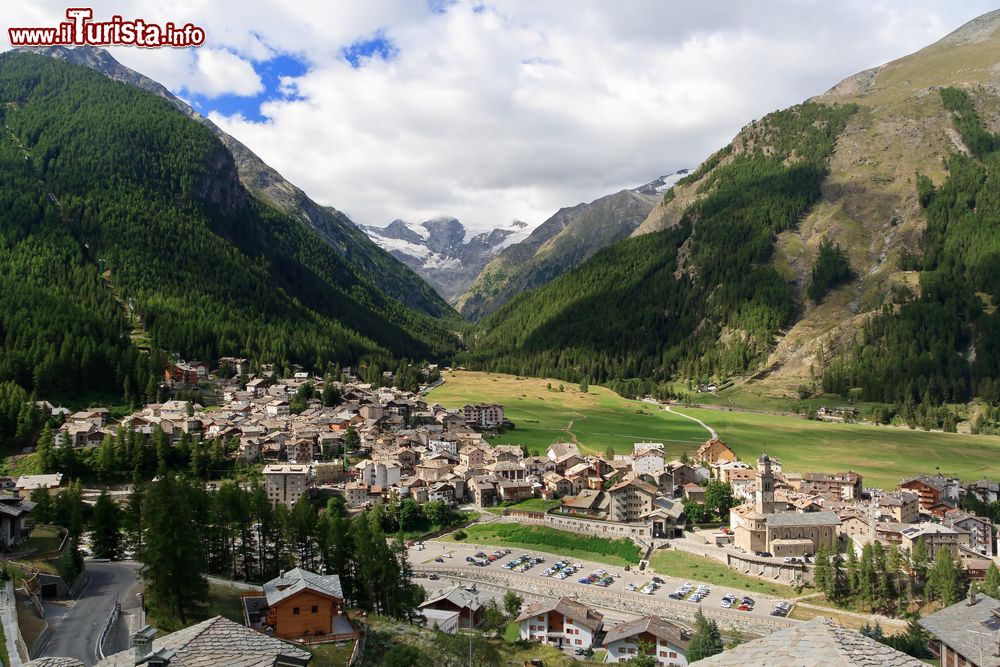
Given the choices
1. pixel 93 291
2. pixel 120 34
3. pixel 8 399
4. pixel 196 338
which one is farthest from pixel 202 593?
pixel 93 291

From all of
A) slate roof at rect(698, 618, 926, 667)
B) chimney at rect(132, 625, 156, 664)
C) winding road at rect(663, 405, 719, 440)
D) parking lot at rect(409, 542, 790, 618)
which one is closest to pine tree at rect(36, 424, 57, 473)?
parking lot at rect(409, 542, 790, 618)

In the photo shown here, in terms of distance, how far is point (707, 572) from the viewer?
75125mm

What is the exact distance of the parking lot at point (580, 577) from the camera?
6756 cm

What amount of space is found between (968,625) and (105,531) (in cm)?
6159

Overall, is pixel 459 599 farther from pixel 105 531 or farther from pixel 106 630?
pixel 106 630

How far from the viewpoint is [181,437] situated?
10019 centimetres

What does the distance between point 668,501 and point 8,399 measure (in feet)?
305

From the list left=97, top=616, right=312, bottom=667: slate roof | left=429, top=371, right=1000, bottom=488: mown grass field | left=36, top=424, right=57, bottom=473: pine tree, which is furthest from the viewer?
left=429, top=371, right=1000, bottom=488: mown grass field

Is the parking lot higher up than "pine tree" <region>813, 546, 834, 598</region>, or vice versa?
"pine tree" <region>813, 546, 834, 598</region>

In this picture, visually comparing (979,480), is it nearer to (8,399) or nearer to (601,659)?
(601,659)

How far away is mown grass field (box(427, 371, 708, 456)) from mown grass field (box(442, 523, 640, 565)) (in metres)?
36.8

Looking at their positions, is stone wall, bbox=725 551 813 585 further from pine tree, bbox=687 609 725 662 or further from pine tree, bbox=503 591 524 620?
pine tree, bbox=503 591 524 620

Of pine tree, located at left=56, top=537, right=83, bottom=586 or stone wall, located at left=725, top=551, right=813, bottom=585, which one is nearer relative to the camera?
pine tree, located at left=56, top=537, right=83, bottom=586

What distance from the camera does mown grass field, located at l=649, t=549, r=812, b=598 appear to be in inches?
2800
